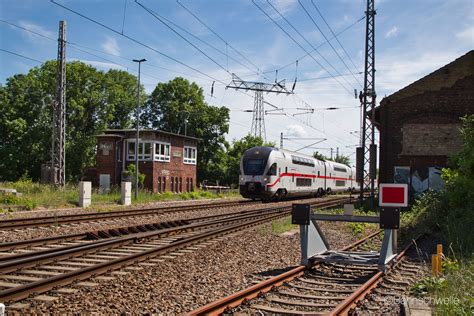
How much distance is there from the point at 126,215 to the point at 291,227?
6.65m

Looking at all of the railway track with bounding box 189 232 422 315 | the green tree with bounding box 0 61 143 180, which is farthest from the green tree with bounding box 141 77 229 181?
the railway track with bounding box 189 232 422 315

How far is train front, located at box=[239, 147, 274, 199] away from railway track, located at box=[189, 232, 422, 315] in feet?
67.5

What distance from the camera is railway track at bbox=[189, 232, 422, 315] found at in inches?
240

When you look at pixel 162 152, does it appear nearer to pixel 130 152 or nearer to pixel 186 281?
pixel 130 152

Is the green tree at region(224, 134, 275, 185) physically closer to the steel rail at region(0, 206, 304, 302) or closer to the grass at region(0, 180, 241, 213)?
the grass at region(0, 180, 241, 213)

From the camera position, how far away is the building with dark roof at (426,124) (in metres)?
26.1

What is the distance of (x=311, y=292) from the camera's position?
7184mm

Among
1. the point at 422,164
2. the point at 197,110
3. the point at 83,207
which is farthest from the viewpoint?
the point at 197,110

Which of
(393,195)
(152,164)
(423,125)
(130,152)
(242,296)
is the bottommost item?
(242,296)

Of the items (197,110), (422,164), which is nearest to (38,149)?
(197,110)

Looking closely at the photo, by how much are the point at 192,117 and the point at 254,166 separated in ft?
122

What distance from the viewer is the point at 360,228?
15.6 metres

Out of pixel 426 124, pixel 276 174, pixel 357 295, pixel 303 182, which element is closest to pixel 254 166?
pixel 276 174

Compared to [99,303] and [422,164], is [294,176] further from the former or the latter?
[99,303]
